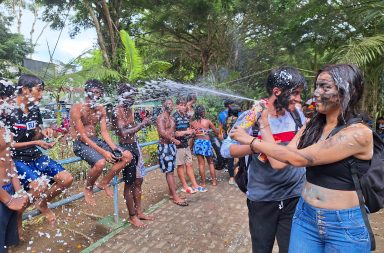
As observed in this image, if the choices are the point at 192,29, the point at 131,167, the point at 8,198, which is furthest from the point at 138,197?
the point at 192,29

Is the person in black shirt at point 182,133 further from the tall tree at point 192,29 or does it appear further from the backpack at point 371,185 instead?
the tall tree at point 192,29

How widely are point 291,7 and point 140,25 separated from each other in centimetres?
664

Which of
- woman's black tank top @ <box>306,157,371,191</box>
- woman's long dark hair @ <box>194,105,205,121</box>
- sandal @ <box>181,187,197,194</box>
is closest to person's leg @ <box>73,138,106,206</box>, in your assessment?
sandal @ <box>181,187,197,194</box>

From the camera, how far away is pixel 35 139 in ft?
12.6

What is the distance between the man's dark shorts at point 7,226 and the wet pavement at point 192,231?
121 centimetres

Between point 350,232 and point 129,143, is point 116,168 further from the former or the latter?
point 350,232

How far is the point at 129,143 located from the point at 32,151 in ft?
4.53

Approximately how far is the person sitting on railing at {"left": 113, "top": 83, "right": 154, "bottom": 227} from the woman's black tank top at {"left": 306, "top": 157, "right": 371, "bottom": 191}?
10.3 ft

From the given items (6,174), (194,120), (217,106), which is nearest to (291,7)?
(217,106)

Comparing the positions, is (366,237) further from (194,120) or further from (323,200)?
(194,120)

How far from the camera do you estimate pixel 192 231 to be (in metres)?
4.65

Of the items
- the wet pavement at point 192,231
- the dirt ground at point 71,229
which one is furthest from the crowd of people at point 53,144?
the dirt ground at point 71,229

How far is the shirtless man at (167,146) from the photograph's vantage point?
582cm

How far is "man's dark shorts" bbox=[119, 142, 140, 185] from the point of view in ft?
15.5
